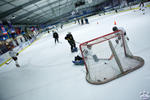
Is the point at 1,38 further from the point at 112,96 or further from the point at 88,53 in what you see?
the point at 112,96

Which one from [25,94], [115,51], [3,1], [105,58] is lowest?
[25,94]

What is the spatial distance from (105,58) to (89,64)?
2.53ft

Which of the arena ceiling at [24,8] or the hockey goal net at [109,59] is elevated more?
the arena ceiling at [24,8]

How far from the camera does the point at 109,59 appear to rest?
137 inches

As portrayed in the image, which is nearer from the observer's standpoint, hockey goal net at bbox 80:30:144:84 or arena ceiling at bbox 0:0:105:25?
hockey goal net at bbox 80:30:144:84

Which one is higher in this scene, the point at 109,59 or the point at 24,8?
the point at 24,8

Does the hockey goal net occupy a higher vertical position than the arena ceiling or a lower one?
lower

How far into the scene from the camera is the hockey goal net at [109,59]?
2.88 meters

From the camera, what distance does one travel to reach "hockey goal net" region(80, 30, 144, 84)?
113 inches

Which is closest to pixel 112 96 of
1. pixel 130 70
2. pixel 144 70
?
pixel 130 70

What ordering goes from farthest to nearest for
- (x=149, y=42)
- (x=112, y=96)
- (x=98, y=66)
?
(x=149, y=42) < (x=98, y=66) < (x=112, y=96)

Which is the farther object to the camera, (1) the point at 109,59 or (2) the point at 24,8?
(2) the point at 24,8

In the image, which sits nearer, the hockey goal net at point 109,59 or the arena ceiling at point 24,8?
the hockey goal net at point 109,59

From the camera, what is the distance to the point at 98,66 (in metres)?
3.38
